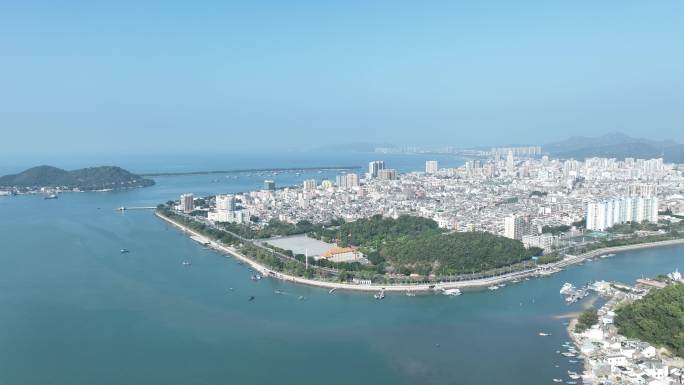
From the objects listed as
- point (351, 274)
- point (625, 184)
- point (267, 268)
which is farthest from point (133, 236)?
point (625, 184)

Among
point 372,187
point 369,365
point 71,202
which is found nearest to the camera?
point 369,365

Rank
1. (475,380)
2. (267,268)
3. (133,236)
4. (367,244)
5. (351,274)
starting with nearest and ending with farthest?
(475,380)
(351,274)
(267,268)
(367,244)
(133,236)

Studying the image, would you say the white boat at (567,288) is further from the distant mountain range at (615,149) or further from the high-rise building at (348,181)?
the distant mountain range at (615,149)

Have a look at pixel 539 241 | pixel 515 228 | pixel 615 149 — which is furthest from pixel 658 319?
pixel 615 149

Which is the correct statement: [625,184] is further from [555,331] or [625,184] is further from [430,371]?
[430,371]

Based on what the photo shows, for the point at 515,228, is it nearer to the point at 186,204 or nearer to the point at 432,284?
the point at 432,284

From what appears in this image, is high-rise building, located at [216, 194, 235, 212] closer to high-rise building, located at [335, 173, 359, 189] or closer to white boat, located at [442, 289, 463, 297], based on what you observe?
high-rise building, located at [335, 173, 359, 189]
